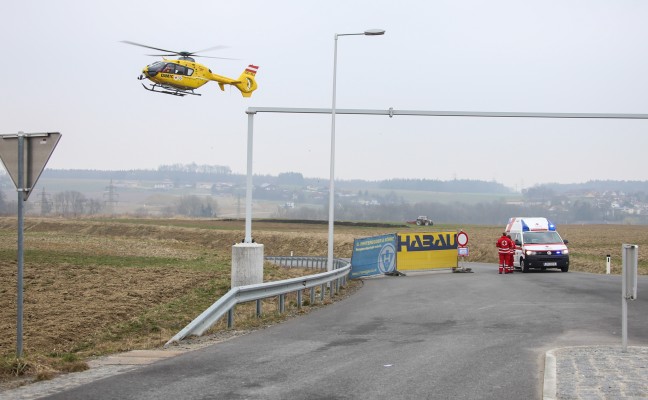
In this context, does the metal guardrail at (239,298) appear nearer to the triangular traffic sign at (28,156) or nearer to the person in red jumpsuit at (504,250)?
the triangular traffic sign at (28,156)

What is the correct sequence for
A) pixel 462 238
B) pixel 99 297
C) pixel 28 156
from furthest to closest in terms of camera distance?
pixel 462 238 → pixel 99 297 → pixel 28 156

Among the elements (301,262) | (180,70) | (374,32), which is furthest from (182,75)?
(301,262)

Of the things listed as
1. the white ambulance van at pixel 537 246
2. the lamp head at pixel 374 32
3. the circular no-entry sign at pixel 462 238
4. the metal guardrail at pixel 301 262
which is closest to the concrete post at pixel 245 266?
the lamp head at pixel 374 32

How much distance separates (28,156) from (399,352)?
5580 mm

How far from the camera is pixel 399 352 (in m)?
11.6

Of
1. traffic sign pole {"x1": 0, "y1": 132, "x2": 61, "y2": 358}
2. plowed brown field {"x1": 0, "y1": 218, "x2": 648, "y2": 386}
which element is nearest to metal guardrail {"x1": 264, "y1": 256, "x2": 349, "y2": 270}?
plowed brown field {"x1": 0, "y1": 218, "x2": 648, "y2": 386}

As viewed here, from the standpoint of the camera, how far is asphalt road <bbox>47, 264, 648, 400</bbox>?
28.7ft

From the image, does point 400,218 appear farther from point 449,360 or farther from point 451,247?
point 449,360

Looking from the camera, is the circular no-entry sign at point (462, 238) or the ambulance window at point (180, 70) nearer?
the ambulance window at point (180, 70)

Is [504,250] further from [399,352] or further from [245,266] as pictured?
[399,352]

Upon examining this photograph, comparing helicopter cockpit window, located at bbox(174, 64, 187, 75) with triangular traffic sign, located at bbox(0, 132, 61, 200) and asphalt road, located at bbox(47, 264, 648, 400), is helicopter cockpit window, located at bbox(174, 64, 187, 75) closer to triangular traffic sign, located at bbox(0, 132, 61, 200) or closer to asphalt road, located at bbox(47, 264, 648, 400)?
asphalt road, located at bbox(47, 264, 648, 400)

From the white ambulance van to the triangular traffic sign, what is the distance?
82.3 ft

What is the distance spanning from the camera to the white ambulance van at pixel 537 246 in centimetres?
3241

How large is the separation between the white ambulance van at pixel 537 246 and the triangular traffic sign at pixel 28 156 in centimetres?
2509
